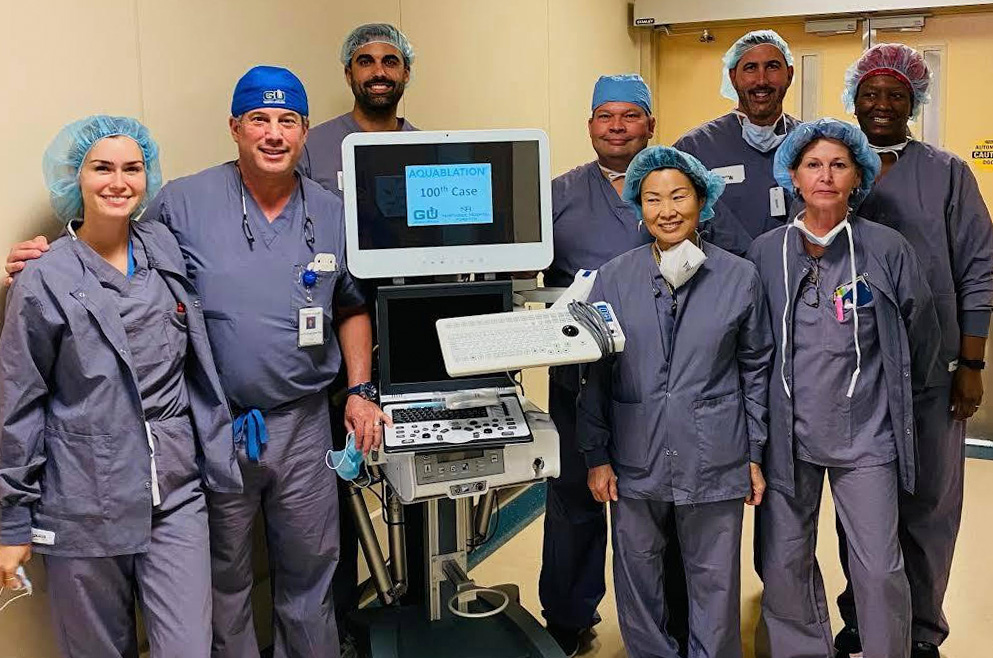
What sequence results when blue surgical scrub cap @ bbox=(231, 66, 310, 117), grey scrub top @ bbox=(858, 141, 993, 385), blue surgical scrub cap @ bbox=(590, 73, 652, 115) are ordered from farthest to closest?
blue surgical scrub cap @ bbox=(590, 73, 652, 115) → grey scrub top @ bbox=(858, 141, 993, 385) → blue surgical scrub cap @ bbox=(231, 66, 310, 117)

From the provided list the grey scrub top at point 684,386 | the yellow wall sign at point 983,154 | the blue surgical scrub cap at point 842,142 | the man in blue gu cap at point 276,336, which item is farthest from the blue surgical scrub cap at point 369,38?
the yellow wall sign at point 983,154

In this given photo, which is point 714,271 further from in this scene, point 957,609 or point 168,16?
point 957,609

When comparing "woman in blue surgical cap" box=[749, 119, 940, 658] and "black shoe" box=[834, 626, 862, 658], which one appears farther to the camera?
"black shoe" box=[834, 626, 862, 658]

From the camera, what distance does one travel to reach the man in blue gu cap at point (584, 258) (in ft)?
8.25

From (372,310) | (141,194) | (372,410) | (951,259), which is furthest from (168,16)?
(951,259)

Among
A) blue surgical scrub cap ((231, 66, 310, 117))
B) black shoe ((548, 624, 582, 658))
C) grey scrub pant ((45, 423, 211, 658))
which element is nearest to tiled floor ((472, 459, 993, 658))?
black shoe ((548, 624, 582, 658))

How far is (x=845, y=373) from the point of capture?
7.12ft

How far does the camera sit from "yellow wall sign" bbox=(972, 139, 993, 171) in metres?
4.43

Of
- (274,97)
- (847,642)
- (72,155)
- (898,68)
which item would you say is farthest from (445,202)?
(847,642)

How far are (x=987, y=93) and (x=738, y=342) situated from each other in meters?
3.01

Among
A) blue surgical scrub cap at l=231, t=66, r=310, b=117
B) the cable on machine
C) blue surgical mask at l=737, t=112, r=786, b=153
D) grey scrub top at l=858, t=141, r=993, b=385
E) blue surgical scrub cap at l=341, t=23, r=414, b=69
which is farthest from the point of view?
blue surgical mask at l=737, t=112, r=786, b=153

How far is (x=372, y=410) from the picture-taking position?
2.05 meters

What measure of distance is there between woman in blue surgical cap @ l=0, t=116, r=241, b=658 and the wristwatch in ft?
1.01

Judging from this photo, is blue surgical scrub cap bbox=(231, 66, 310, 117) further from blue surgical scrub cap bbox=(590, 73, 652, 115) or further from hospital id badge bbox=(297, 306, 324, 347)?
blue surgical scrub cap bbox=(590, 73, 652, 115)
